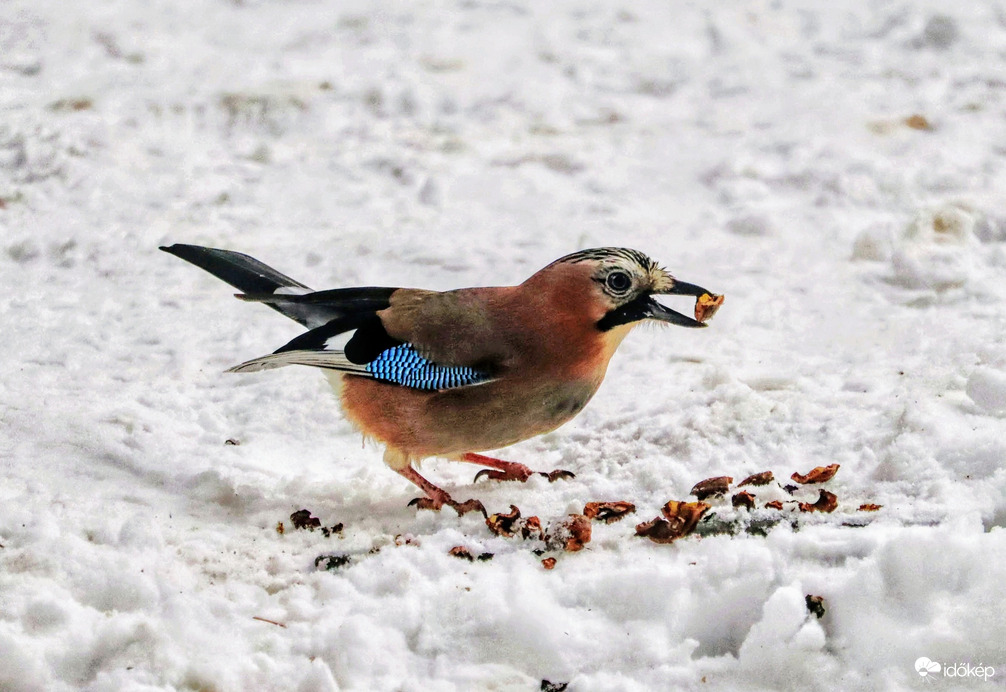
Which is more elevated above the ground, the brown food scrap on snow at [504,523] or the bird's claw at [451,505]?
the brown food scrap on snow at [504,523]

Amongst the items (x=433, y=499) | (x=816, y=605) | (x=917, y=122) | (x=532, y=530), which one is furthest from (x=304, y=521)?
(x=917, y=122)

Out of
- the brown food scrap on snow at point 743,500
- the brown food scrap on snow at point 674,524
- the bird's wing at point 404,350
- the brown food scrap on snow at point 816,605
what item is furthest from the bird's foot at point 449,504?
the brown food scrap on snow at point 816,605

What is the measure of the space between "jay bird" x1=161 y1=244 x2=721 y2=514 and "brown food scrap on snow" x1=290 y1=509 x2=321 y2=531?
31 centimetres

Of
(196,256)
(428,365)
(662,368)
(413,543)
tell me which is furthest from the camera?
(662,368)

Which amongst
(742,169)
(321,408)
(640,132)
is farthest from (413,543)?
(640,132)

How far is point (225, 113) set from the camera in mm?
6277

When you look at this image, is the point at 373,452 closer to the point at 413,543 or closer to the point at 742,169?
the point at 413,543

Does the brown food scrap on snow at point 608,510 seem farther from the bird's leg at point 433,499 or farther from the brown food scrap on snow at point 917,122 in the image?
the brown food scrap on snow at point 917,122

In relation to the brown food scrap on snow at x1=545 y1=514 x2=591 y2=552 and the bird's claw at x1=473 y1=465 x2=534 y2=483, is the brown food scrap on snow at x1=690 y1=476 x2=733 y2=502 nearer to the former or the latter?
the brown food scrap on snow at x1=545 y1=514 x2=591 y2=552

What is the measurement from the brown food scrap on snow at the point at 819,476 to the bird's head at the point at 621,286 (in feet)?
1.94

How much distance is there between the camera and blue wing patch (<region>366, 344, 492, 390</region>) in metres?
3.29

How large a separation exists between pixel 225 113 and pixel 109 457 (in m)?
3.22

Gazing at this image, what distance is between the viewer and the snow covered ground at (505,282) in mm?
2699

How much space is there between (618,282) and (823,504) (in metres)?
0.86
